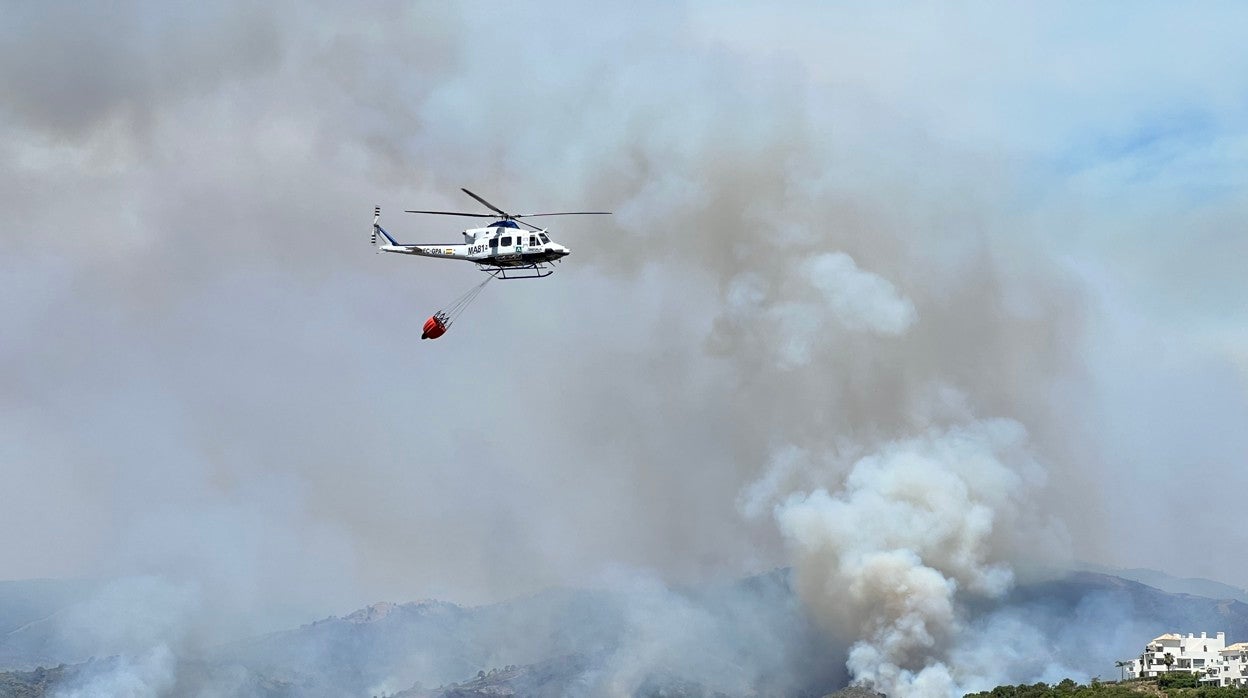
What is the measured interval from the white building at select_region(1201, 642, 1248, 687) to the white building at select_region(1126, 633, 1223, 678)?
1.93ft

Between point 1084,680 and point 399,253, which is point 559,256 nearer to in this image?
point 399,253

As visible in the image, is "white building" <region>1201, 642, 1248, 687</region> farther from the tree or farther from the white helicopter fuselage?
the white helicopter fuselage

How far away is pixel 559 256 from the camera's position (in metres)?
110

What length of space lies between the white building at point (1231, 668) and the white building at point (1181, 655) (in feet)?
1.93

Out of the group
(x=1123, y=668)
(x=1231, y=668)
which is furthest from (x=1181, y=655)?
(x=1123, y=668)

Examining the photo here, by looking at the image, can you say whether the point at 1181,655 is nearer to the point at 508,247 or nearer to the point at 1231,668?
the point at 1231,668

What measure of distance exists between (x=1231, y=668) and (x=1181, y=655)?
233 inches

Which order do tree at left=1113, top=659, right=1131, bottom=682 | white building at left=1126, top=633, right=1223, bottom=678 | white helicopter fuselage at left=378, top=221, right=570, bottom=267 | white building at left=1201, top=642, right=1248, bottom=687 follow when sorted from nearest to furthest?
white helicopter fuselage at left=378, top=221, right=570, bottom=267, white building at left=1201, top=642, right=1248, bottom=687, white building at left=1126, top=633, right=1223, bottom=678, tree at left=1113, top=659, right=1131, bottom=682

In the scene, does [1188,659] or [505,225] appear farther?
[1188,659]

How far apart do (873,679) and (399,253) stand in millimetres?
93131

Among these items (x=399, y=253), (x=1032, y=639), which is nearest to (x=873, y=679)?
(x=1032, y=639)

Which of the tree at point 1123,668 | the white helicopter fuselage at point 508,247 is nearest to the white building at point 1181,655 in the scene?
the tree at point 1123,668

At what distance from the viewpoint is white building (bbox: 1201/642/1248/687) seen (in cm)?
16038

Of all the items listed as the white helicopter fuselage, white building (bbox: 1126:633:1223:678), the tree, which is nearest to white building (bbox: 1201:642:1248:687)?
Result: white building (bbox: 1126:633:1223:678)
